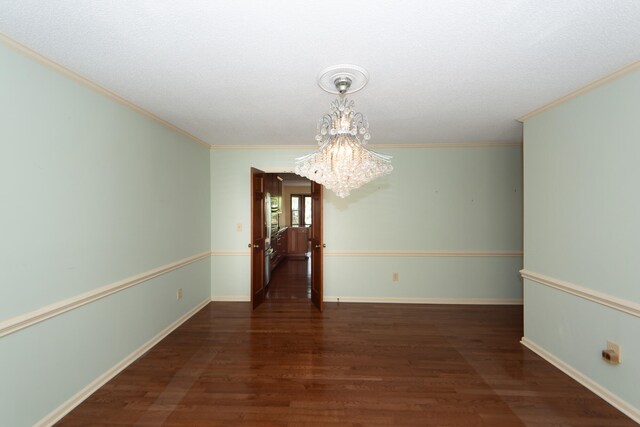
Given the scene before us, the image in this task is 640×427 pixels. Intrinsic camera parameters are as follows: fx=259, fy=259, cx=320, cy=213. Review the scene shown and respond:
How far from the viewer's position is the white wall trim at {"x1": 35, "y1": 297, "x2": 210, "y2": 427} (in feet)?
5.71

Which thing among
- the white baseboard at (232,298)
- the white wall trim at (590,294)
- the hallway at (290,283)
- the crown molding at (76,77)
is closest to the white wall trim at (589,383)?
the white wall trim at (590,294)

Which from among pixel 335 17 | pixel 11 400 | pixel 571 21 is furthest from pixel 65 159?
pixel 571 21

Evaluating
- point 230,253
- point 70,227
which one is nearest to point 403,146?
point 230,253

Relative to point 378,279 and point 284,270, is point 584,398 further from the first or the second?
point 284,270

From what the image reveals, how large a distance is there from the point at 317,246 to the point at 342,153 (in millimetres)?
2227

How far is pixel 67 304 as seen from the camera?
1.83 metres

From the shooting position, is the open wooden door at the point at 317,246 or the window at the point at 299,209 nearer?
the open wooden door at the point at 317,246

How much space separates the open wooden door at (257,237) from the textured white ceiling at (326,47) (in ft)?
4.67

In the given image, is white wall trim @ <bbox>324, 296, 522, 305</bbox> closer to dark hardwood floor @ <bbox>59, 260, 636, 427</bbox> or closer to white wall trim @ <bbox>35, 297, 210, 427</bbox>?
dark hardwood floor @ <bbox>59, 260, 636, 427</bbox>

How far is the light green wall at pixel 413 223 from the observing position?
12.9 feet

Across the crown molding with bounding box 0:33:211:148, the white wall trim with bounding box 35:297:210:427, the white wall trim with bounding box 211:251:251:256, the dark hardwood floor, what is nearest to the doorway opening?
the white wall trim with bounding box 211:251:251:256

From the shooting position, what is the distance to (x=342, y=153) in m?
1.91

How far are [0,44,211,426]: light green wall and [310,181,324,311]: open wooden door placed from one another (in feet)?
6.35

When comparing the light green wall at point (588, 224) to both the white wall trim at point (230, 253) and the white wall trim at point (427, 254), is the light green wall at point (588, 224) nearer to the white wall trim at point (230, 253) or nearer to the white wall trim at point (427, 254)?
the white wall trim at point (427, 254)
